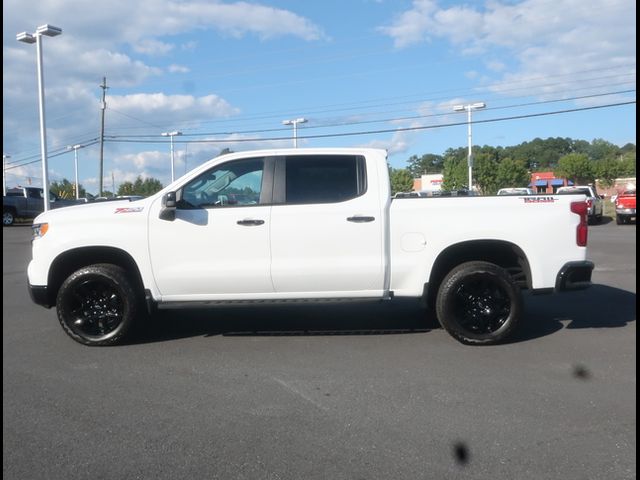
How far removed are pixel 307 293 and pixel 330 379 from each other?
4.12ft

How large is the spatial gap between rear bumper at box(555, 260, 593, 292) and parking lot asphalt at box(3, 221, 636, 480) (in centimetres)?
62

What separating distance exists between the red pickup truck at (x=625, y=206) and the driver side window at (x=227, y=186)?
23.6m

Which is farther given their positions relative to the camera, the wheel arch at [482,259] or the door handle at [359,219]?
the wheel arch at [482,259]

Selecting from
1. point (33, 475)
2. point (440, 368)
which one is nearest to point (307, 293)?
point (440, 368)

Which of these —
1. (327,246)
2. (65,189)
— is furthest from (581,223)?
(65,189)

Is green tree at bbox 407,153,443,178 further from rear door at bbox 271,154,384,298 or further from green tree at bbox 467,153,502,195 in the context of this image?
rear door at bbox 271,154,384,298

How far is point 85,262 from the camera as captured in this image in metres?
6.54

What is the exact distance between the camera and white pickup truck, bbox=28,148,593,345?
6.23 meters

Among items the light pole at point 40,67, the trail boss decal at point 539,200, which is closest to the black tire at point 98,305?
the trail boss decal at point 539,200

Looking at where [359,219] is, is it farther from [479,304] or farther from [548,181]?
[548,181]

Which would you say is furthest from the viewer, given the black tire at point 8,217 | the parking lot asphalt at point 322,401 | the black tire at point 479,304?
the black tire at point 8,217

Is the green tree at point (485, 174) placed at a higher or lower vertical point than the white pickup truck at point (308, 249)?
higher

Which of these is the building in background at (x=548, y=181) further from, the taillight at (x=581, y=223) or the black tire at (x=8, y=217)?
the taillight at (x=581, y=223)

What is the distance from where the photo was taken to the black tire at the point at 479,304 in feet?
20.5
